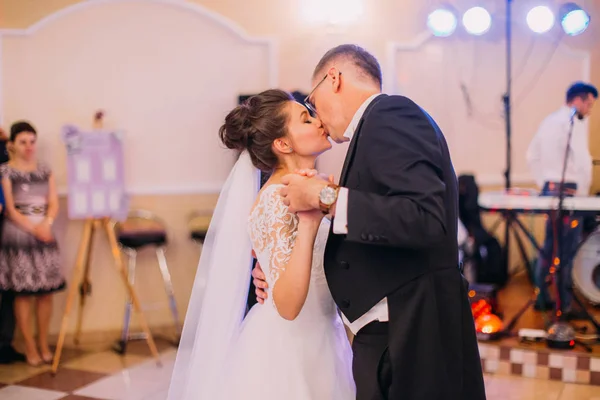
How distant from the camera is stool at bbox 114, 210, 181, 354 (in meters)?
4.82

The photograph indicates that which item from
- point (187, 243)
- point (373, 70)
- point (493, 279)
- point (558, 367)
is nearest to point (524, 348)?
point (558, 367)

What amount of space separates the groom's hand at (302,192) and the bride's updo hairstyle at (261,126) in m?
0.40

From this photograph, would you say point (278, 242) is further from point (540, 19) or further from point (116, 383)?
point (540, 19)

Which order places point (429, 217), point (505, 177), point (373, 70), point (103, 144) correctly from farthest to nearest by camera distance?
point (505, 177)
point (103, 144)
point (373, 70)
point (429, 217)

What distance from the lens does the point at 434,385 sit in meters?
1.74

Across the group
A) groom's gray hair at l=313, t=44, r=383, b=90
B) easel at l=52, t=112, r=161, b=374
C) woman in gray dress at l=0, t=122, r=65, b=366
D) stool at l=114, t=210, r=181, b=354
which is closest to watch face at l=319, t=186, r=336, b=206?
groom's gray hair at l=313, t=44, r=383, b=90

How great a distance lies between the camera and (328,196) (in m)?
1.63

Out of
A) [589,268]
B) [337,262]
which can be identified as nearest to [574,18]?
[589,268]

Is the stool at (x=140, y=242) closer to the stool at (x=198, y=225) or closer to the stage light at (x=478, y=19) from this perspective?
the stool at (x=198, y=225)

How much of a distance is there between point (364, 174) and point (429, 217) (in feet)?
0.73

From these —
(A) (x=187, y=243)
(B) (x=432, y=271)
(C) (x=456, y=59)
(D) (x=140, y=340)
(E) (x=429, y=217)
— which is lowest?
(D) (x=140, y=340)

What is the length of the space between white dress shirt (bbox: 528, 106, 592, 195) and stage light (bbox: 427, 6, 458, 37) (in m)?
1.18

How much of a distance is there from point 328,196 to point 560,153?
165 inches

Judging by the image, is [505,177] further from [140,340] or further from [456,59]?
[140,340]
